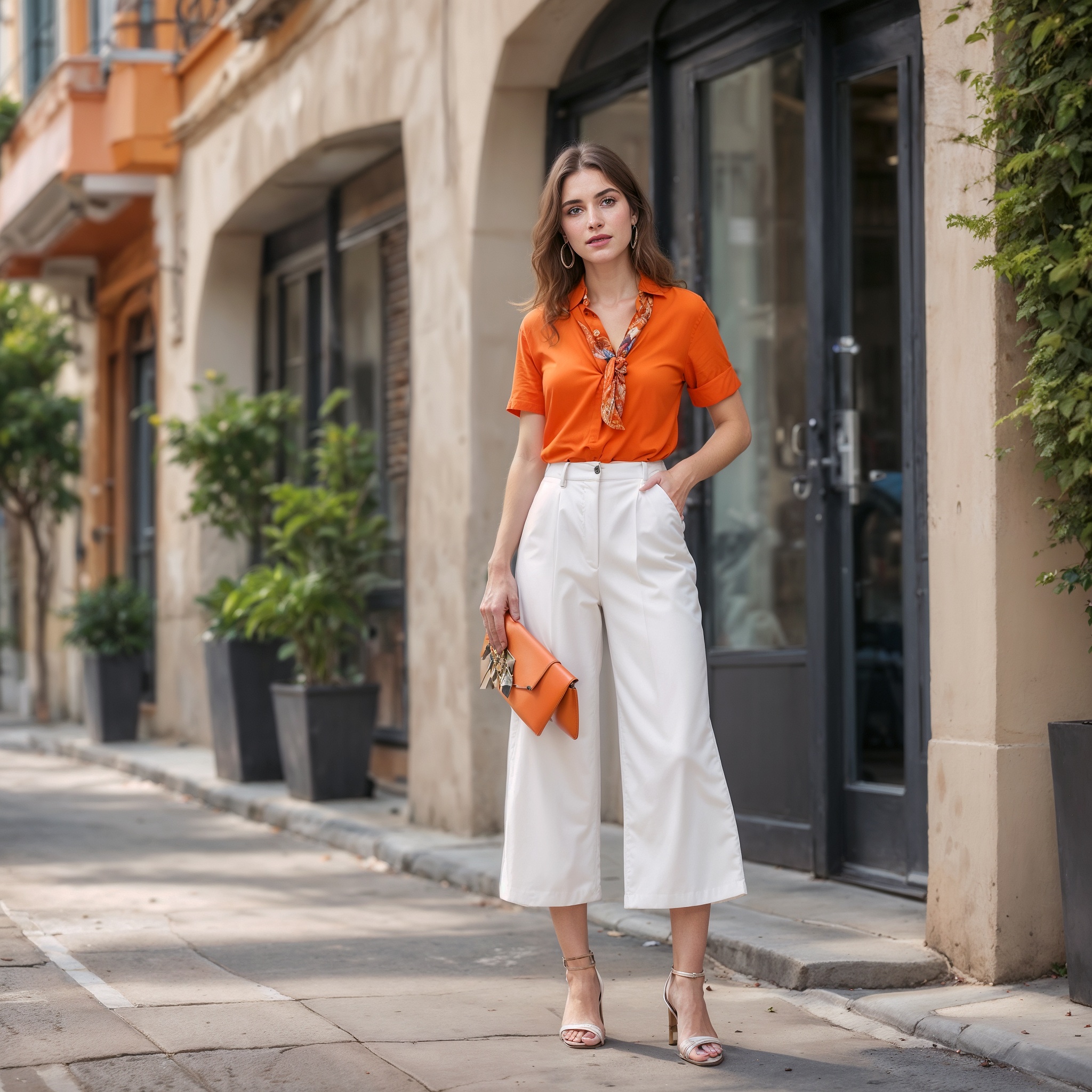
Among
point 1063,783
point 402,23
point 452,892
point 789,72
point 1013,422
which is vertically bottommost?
point 452,892

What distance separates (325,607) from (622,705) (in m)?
5.09

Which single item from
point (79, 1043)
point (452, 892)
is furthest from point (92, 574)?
point (79, 1043)

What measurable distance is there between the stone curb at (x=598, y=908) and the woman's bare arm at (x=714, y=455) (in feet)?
4.94

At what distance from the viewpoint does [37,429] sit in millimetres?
14766

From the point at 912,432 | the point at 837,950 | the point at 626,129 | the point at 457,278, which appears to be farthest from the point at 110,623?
the point at 837,950

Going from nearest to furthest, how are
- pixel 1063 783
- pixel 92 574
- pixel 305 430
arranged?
pixel 1063 783 → pixel 305 430 → pixel 92 574

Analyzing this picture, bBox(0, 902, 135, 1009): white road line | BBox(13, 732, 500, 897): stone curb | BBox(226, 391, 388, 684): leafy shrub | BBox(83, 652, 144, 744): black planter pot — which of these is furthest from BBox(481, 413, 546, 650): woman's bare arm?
BBox(83, 652, 144, 744): black planter pot

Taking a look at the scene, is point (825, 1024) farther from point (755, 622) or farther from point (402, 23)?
point (402, 23)

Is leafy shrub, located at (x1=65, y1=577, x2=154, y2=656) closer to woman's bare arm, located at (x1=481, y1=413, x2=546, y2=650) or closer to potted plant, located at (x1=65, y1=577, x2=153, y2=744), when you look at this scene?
potted plant, located at (x1=65, y1=577, x2=153, y2=744)

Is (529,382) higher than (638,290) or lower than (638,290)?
lower

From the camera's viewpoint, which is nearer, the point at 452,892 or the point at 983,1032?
the point at 983,1032

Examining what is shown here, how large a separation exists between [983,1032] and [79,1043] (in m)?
2.13

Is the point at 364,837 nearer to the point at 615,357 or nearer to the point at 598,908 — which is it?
the point at 598,908

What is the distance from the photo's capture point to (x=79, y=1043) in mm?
3932
